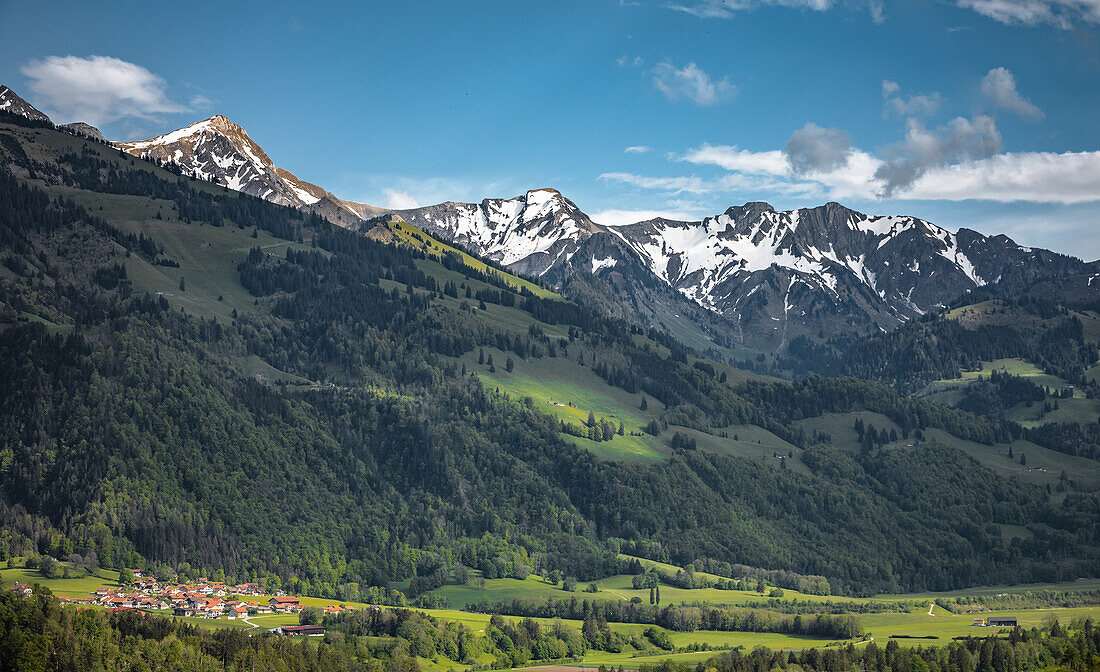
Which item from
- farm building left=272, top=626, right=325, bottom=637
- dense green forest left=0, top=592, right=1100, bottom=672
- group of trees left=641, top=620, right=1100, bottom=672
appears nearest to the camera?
dense green forest left=0, top=592, right=1100, bottom=672

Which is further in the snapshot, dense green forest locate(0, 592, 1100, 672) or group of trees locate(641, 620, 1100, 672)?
group of trees locate(641, 620, 1100, 672)

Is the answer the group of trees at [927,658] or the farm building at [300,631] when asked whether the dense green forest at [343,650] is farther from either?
the farm building at [300,631]

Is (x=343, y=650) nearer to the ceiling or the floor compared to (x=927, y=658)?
nearer to the ceiling

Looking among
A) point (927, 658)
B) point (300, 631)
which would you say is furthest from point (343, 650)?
point (927, 658)

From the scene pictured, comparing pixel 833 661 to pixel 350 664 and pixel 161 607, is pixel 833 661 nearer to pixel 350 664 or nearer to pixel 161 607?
pixel 350 664

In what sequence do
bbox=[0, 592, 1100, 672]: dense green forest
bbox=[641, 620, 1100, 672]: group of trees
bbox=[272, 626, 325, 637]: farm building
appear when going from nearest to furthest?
bbox=[0, 592, 1100, 672]: dense green forest → bbox=[641, 620, 1100, 672]: group of trees → bbox=[272, 626, 325, 637]: farm building

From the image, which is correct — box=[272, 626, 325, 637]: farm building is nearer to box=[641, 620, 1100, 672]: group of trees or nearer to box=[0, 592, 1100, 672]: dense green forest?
box=[0, 592, 1100, 672]: dense green forest

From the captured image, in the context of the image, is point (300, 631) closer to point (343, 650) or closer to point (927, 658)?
point (343, 650)

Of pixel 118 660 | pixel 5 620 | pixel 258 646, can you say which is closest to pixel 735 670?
pixel 258 646

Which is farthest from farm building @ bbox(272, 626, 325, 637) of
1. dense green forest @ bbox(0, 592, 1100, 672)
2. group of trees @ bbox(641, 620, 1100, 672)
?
group of trees @ bbox(641, 620, 1100, 672)

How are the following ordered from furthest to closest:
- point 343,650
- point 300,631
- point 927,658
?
point 927,658 → point 300,631 → point 343,650

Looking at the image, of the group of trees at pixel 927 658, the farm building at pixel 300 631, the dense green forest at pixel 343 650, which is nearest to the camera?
the dense green forest at pixel 343 650

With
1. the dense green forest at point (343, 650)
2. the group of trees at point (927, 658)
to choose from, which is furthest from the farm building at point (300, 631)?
the group of trees at point (927, 658)

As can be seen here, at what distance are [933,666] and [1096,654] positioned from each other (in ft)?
82.0
